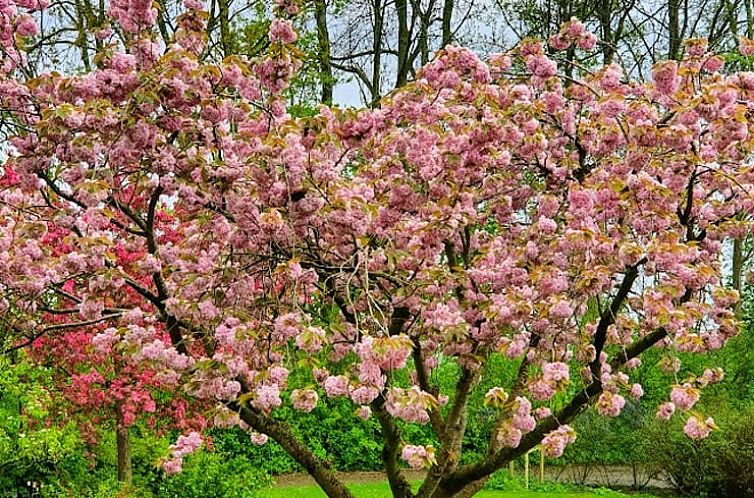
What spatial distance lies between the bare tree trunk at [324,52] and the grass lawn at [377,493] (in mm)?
5887

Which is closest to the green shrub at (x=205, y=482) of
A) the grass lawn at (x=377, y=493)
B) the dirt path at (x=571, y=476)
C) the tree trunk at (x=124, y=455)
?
the tree trunk at (x=124, y=455)

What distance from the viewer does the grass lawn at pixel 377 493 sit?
11.4 metres

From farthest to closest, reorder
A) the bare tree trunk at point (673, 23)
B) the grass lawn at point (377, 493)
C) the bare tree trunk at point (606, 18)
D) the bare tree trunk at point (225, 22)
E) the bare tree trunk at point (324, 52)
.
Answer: the bare tree trunk at point (673, 23)
the bare tree trunk at point (324, 52)
the bare tree trunk at point (606, 18)
the bare tree trunk at point (225, 22)
the grass lawn at point (377, 493)

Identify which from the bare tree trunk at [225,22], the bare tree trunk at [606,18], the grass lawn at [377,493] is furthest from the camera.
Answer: the bare tree trunk at [606,18]

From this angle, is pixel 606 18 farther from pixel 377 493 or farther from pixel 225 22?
pixel 377 493

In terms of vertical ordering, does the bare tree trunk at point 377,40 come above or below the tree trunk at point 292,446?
above

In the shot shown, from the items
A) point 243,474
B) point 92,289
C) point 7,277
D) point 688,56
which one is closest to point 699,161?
point 688,56

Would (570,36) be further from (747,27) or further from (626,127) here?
(747,27)

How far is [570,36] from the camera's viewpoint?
5133mm

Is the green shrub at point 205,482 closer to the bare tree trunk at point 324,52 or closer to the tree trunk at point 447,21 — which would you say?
the bare tree trunk at point 324,52

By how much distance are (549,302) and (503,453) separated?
0.81 m

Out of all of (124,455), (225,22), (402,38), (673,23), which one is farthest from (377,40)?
(124,455)

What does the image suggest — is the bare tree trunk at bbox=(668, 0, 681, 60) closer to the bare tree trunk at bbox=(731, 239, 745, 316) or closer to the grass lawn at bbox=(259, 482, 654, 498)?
the bare tree trunk at bbox=(731, 239, 745, 316)

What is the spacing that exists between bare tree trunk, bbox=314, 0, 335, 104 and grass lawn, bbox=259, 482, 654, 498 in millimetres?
5887
